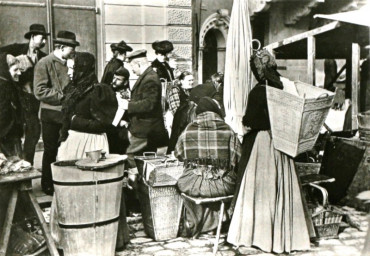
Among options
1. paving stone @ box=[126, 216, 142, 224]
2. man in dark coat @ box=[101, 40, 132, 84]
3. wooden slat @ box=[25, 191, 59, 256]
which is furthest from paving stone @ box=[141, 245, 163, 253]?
man in dark coat @ box=[101, 40, 132, 84]

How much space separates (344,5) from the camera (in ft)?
49.6

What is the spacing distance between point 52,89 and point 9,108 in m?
1.15

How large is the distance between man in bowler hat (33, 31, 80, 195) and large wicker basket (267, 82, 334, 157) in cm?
328

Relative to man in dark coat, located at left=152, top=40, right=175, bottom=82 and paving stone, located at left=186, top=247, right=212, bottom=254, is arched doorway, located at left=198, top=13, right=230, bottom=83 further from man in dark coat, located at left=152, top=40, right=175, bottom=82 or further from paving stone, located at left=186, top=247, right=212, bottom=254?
paving stone, located at left=186, top=247, right=212, bottom=254

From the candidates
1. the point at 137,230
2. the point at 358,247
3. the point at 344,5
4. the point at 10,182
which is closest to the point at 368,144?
the point at 358,247

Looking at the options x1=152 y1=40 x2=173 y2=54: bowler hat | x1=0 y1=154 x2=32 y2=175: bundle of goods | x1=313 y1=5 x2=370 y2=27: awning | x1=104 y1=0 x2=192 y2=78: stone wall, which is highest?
x1=104 y1=0 x2=192 y2=78: stone wall

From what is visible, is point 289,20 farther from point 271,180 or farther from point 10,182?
point 10,182

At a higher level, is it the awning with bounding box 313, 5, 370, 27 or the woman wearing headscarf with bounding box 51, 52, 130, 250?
the awning with bounding box 313, 5, 370, 27

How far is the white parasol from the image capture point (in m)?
5.86

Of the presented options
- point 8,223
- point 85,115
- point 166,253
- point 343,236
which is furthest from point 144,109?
point 343,236

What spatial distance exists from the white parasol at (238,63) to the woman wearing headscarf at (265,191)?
0.79 metres

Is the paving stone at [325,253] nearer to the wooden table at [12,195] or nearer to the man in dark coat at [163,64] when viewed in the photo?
the wooden table at [12,195]

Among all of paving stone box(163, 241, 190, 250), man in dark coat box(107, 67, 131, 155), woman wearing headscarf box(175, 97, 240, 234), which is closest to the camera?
woman wearing headscarf box(175, 97, 240, 234)

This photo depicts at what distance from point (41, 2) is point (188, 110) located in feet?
15.5
